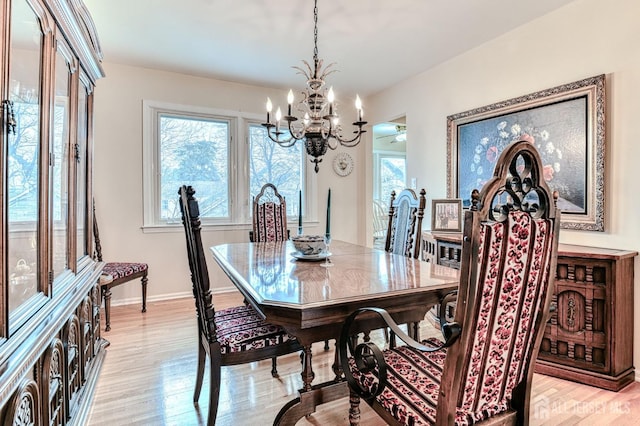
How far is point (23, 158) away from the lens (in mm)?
1105

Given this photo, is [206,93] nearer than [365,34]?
No

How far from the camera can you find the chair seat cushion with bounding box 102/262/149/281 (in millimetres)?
3018

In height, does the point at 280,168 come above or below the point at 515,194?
above

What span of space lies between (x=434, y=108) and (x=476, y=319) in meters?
3.22

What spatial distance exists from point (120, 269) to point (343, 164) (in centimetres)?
299

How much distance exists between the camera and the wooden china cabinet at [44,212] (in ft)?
3.16

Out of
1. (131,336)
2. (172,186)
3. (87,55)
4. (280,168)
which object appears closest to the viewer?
(87,55)

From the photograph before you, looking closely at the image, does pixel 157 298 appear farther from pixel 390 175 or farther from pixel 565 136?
pixel 390 175

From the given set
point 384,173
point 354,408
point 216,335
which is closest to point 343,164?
point 384,173

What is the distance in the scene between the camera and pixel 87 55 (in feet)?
6.15

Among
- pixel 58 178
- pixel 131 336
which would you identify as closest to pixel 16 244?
pixel 58 178

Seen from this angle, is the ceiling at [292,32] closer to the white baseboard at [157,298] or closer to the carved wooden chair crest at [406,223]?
the carved wooden chair crest at [406,223]

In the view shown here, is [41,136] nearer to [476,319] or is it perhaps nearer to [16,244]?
[16,244]

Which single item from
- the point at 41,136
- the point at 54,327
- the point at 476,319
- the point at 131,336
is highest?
the point at 41,136
